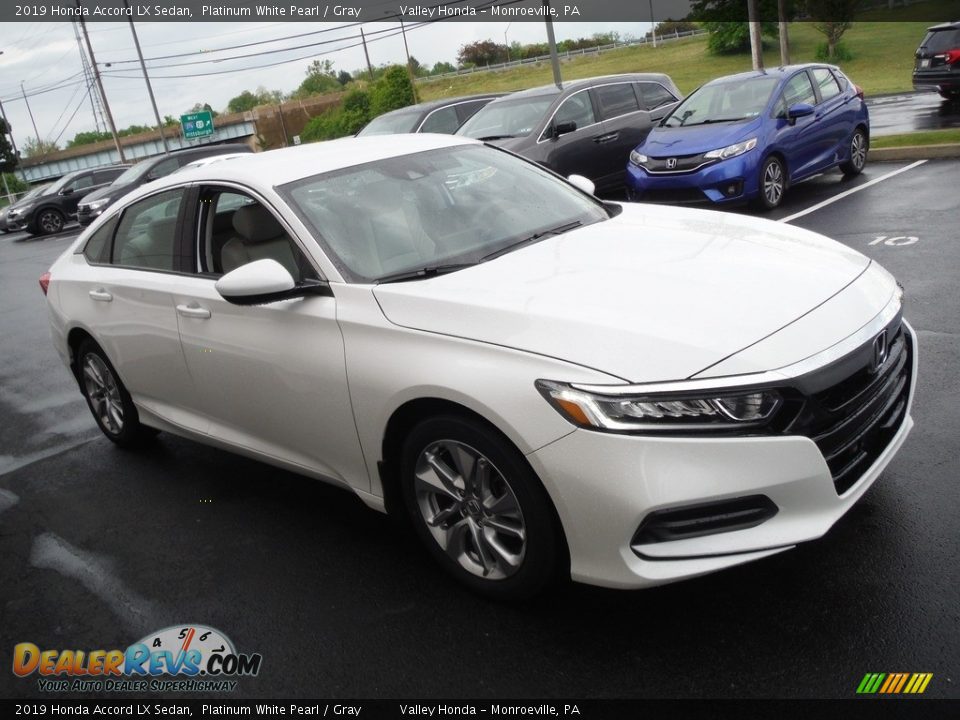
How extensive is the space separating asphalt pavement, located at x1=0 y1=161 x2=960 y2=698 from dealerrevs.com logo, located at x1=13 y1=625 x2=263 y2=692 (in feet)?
0.18

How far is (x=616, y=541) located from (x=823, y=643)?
29.5 inches

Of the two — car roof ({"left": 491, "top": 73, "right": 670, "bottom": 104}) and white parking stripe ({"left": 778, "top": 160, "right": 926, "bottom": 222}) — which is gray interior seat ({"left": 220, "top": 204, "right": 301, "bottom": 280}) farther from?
car roof ({"left": 491, "top": 73, "right": 670, "bottom": 104})

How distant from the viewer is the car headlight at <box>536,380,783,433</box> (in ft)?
9.01

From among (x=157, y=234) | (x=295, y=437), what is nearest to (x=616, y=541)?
(x=295, y=437)

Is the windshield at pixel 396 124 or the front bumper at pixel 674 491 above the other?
the windshield at pixel 396 124

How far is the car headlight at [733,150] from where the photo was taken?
1023 centimetres

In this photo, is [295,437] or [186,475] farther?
[186,475]

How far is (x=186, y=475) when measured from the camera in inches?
204

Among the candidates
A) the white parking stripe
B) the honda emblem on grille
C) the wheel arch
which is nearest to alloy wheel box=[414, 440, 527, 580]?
the wheel arch

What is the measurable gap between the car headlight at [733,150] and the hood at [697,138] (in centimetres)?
6

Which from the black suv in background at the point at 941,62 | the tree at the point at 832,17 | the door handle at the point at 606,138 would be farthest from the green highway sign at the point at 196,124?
the door handle at the point at 606,138

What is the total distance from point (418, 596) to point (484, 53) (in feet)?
298

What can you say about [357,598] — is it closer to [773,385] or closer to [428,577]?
[428,577]

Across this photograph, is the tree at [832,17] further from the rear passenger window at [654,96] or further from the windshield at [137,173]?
the rear passenger window at [654,96]
